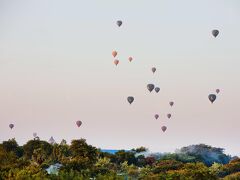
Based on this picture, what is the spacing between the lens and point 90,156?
7856cm

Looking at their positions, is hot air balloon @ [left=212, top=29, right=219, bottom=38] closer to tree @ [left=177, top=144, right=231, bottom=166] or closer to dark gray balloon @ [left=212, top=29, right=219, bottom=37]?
dark gray balloon @ [left=212, top=29, right=219, bottom=37]

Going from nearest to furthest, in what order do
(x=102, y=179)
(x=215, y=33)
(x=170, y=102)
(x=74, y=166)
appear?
(x=102, y=179) < (x=74, y=166) < (x=215, y=33) < (x=170, y=102)

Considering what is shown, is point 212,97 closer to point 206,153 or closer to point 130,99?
point 130,99

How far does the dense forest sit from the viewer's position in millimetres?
52116

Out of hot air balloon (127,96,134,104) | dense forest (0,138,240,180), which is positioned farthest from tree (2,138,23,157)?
hot air balloon (127,96,134,104)

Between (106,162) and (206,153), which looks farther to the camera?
(206,153)

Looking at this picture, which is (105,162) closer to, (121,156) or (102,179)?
(121,156)

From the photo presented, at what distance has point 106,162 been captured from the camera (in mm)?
80625

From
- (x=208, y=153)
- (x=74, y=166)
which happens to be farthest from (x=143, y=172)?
(x=208, y=153)

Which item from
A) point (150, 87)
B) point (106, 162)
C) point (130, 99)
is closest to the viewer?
point (106, 162)

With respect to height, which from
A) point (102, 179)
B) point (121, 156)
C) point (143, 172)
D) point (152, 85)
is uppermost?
point (152, 85)

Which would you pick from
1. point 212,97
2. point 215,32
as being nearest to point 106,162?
point 212,97

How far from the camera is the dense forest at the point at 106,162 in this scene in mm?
52116

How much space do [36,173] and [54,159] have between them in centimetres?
4635
